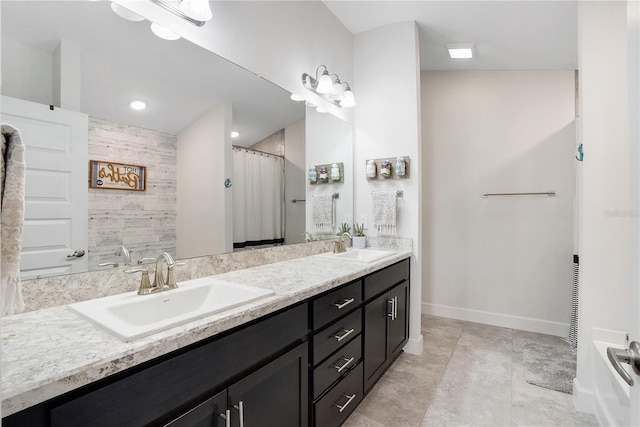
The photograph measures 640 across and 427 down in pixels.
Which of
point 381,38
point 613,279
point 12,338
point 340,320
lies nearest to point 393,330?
point 340,320

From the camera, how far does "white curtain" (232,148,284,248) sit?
1.82 meters

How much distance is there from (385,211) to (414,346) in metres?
1.15

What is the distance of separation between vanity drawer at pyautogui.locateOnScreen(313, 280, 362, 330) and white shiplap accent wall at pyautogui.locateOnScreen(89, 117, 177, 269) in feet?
2.40

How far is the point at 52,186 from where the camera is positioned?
1101 millimetres

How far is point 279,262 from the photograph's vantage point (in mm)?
2027

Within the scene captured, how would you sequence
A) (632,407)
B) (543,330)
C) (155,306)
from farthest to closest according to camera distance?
1. (543,330)
2. (155,306)
3. (632,407)

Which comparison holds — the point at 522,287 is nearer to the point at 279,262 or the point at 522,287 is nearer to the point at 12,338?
the point at 279,262

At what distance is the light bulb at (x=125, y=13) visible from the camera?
123 centimetres

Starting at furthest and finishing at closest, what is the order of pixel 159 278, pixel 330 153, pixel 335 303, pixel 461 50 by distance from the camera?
pixel 461 50 → pixel 330 153 → pixel 335 303 → pixel 159 278

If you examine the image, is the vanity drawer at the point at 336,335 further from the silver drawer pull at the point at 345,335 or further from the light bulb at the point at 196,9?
the light bulb at the point at 196,9

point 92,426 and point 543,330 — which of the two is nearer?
point 92,426

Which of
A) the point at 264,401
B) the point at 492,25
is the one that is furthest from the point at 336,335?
the point at 492,25

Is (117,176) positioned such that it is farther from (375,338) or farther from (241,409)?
(375,338)

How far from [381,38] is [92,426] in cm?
311
